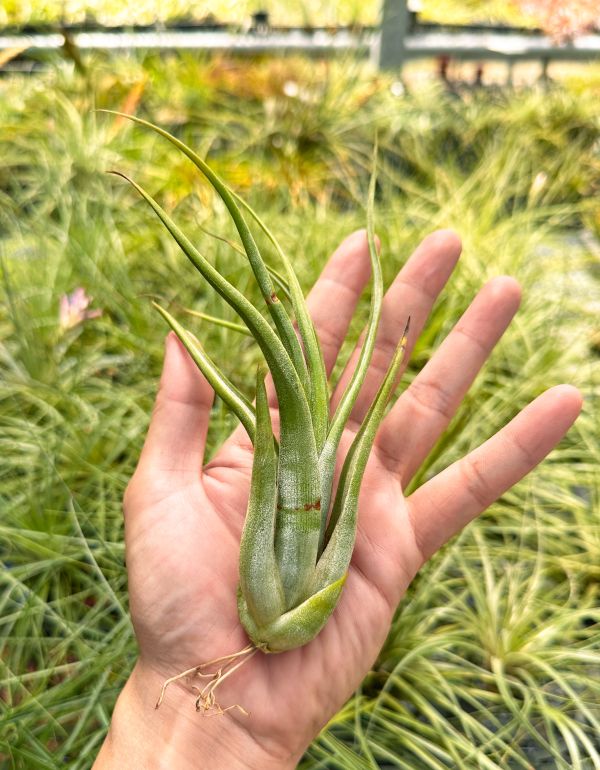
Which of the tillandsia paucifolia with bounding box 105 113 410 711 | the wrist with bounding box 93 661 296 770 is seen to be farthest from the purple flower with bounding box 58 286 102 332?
the wrist with bounding box 93 661 296 770

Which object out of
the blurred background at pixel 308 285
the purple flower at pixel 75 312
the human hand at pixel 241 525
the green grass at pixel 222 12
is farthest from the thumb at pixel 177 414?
the green grass at pixel 222 12

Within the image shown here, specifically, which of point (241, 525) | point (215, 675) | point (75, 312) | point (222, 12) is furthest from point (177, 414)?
point (222, 12)

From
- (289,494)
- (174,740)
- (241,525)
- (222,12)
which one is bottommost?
(174,740)

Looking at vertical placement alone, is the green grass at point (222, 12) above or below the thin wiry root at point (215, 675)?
above

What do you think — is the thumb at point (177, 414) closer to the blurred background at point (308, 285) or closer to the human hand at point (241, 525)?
the human hand at point (241, 525)

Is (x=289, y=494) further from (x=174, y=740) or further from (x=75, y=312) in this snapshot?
(x=75, y=312)

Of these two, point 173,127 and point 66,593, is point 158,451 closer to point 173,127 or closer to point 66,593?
point 66,593

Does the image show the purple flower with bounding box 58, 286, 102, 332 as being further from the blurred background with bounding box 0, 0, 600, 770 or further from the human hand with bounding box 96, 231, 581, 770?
the human hand with bounding box 96, 231, 581, 770
